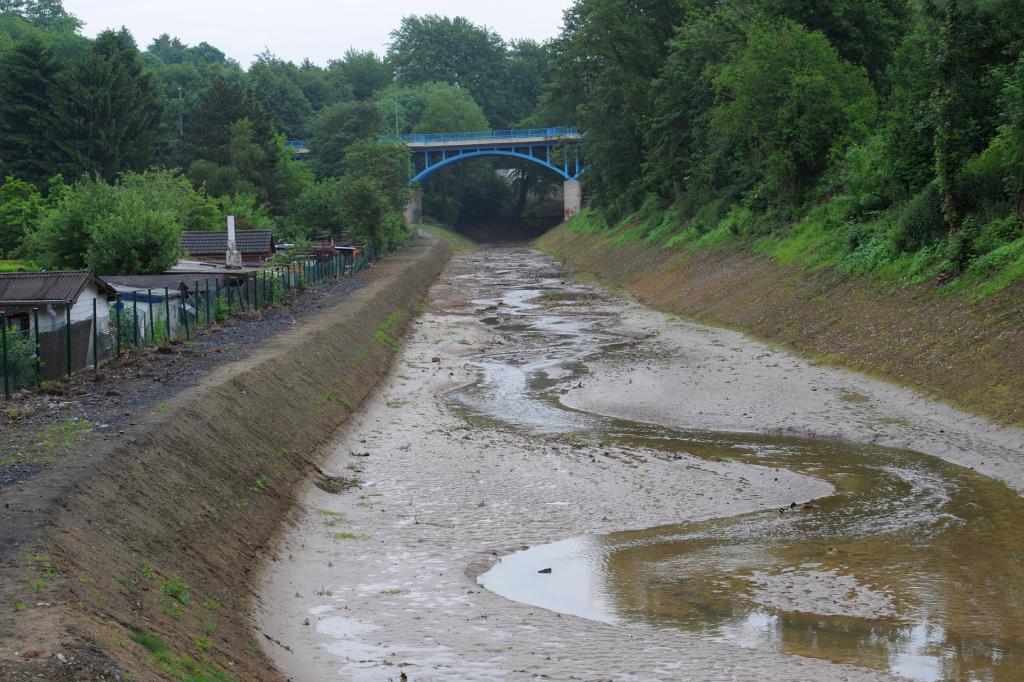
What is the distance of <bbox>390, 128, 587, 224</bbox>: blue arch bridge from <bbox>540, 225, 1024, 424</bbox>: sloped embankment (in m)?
75.1

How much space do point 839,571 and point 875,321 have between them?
1837 centimetres

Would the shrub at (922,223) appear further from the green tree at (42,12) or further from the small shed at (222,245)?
the green tree at (42,12)

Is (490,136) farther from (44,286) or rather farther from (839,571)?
(839,571)

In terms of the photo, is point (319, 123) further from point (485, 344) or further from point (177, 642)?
point (177, 642)

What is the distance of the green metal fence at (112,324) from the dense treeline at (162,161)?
19.9 ft

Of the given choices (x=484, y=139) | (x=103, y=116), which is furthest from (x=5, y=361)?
(x=484, y=139)

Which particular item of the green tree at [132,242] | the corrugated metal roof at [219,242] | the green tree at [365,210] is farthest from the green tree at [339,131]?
the green tree at [132,242]

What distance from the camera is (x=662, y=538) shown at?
16.8m

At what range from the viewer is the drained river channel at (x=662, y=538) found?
12.3 meters

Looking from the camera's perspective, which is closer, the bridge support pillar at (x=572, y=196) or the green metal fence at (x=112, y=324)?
the green metal fence at (x=112, y=324)

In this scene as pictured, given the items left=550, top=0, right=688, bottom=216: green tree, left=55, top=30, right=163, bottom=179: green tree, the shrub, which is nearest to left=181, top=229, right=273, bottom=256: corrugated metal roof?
left=55, top=30, right=163, bottom=179: green tree

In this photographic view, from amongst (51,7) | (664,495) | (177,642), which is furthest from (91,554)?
(51,7)

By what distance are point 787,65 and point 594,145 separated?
108 ft

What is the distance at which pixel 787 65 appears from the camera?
49.5 meters
